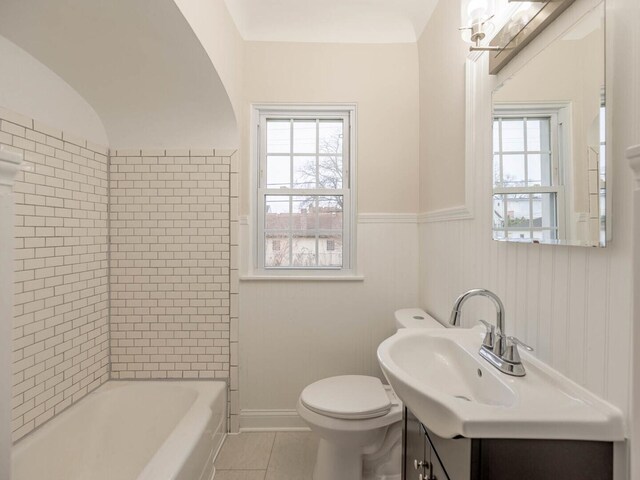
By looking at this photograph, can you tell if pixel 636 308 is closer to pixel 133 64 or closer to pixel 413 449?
pixel 413 449

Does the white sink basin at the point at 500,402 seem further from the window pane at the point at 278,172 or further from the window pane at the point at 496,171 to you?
the window pane at the point at 278,172

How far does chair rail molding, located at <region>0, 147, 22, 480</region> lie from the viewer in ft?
1.92

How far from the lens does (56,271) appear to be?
1.55m

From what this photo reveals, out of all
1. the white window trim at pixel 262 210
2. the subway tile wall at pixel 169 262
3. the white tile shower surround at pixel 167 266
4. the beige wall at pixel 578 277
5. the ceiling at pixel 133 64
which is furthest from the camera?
→ the white window trim at pixel 262 210

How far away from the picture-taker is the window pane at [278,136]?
214 cm

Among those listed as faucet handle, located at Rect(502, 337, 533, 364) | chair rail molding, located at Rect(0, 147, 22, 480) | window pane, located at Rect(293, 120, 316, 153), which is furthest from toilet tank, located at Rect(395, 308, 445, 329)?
chair rail molding, located at Rect(0, 147, 22, 480)

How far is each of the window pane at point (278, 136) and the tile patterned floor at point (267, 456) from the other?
1.87m

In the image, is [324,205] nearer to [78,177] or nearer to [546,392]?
[78,177]

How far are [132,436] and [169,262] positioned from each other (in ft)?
3.21

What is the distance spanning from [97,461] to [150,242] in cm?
118

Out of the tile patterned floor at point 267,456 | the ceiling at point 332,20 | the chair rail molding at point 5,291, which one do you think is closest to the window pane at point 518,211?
the chair rail molding at point 5,291

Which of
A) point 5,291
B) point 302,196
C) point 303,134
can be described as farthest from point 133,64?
point 5,291

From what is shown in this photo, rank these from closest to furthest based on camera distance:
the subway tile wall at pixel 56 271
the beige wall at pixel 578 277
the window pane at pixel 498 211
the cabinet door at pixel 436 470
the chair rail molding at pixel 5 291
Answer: the chair rail molding at pixel 5 291, the beige wall at pixel 578 277, the cabinet door at pixel 436 470, the window pane at pixel 498 211, the subway tile wall at pixel 56 271

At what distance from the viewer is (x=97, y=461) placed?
1.59 meters
